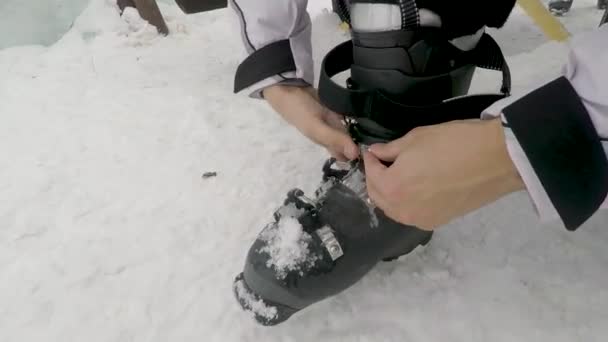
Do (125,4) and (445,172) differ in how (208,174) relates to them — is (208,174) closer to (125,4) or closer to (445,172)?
(445,172)

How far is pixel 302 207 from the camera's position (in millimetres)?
501

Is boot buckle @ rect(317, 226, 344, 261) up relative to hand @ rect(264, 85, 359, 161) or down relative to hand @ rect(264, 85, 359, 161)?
down

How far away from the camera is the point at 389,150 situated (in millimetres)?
408

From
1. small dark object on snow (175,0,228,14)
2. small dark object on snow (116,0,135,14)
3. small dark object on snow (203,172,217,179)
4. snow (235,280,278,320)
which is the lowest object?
small dark object on snow (116,0,135,14)

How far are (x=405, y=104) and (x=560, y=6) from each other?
896 mm

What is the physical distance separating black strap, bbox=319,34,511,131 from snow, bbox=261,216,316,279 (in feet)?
0.42

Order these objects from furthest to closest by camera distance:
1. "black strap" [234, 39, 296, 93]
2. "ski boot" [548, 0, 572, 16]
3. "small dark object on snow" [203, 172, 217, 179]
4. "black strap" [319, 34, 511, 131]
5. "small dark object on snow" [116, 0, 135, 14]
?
1. "small dark object on snow" [116, 0, 135, 14]
2. "ski boot" [548, 0, 572, 16]
3. "small dark object on snow" [203, 172, 217, 179]
4. "black strap" [234, 39, 296, 93]
5. "black strap" [319, 34, 511, 131]

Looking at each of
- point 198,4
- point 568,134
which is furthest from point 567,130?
point 198,4

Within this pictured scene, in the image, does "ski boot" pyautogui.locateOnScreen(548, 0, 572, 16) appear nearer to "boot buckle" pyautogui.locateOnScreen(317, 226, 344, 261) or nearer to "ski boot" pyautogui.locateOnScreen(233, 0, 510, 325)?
"ski boot" pyautogui.locateOnScreen(233, 0, 510, 325)

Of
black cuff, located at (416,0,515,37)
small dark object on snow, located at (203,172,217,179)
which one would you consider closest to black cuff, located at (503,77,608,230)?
black cuff, located at (416,0,515,37)

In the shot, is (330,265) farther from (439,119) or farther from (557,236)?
(557,236)

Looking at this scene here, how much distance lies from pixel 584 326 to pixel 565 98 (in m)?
0.26

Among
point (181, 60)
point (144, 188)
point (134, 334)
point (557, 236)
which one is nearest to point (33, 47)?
point (181, 60)

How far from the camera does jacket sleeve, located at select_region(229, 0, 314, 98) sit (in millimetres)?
530
